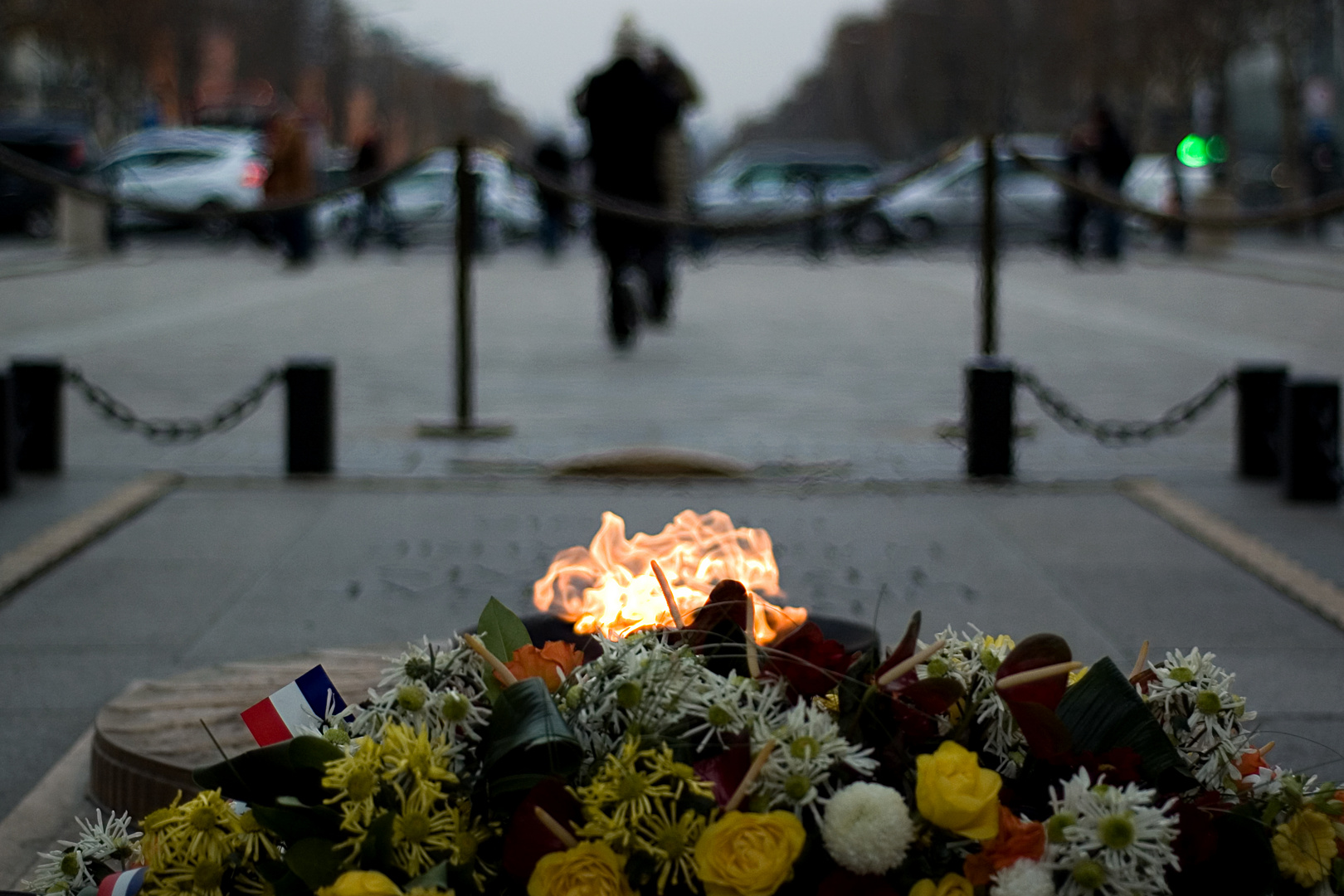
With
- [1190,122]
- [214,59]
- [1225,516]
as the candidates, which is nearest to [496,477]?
[1225,516]

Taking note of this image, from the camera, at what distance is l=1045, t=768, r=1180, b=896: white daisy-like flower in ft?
5.48

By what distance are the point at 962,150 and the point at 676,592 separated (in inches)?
234

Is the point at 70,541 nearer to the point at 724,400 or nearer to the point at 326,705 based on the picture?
the point at 326,705

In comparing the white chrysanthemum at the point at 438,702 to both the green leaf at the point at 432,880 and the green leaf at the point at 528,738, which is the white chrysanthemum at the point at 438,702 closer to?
the green leaf at the point at 528,738

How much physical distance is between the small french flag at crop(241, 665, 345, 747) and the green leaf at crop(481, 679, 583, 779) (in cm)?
31

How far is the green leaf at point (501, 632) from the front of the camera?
2.05 m

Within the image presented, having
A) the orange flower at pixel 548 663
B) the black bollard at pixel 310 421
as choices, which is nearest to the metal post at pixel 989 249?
the black bollard at pixel 310 421

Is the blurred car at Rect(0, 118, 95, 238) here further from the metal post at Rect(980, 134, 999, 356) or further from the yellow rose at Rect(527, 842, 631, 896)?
the yellow rose at Rect(527, 842, 631, 896)

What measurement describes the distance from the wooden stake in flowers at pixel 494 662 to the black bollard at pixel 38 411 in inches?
212

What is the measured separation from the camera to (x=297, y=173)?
21922mm

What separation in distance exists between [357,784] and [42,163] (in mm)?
28895

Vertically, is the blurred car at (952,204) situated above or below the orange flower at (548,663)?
above

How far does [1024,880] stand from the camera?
1672 millimetres

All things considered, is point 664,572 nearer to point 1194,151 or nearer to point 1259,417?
point 1259,417
